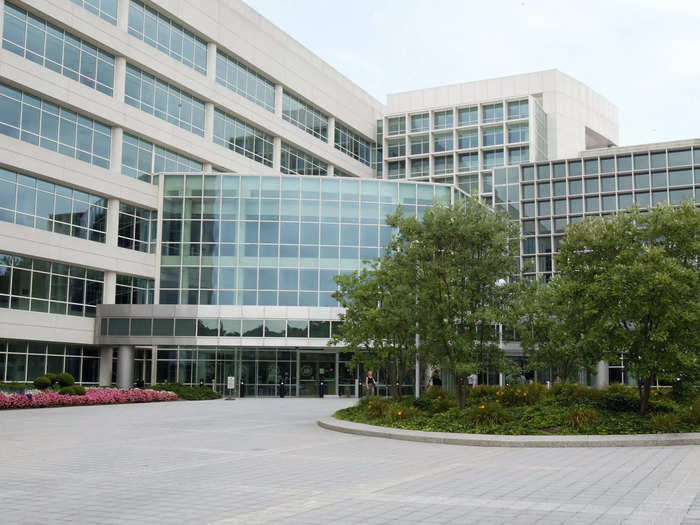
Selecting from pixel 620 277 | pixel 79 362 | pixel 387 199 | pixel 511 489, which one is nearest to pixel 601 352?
pixel 620 277

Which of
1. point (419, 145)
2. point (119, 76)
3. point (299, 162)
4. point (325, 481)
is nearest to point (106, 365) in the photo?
point (119, 76)

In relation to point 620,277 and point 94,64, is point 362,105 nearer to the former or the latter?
point 94,64

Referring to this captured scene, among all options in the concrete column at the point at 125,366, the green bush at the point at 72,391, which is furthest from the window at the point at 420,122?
the green bush at the point at 72,391

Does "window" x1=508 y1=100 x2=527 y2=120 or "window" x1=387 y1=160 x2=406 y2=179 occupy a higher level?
"window" x1=508 y1=100 x2=527 y2=120

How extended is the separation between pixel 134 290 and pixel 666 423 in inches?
1424

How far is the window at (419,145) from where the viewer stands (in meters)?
76.8

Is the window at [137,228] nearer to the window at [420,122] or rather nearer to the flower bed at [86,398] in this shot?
the flower bed at [86,398]

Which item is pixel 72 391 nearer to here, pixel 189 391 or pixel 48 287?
pixel 189 391

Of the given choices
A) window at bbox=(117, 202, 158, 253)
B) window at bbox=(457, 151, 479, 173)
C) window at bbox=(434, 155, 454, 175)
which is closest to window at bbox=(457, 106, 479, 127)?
window at bbox=(457, 151, 479, 173)

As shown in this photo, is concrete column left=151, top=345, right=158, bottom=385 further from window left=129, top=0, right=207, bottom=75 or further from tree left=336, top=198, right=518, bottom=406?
tree left=336, top=198, right=518, bottom=406

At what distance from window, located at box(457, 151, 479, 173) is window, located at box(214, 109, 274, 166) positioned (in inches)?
A: 964

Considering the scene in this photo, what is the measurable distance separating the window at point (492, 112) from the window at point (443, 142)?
389 centimetres

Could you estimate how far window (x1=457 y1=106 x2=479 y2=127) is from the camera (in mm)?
75438

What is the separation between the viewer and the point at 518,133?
7319 centimetres
